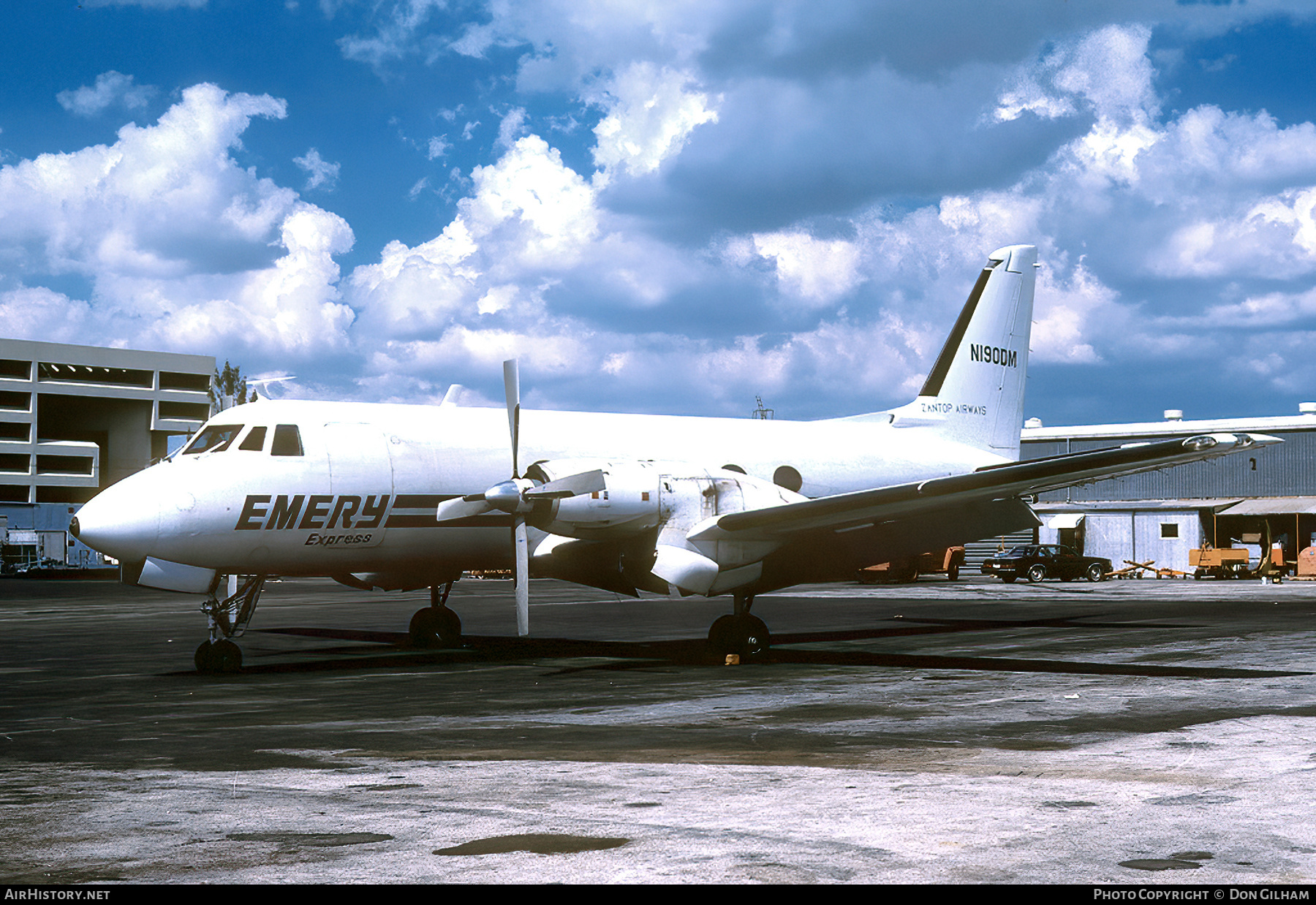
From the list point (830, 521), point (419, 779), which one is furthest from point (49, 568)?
point (419, 779)

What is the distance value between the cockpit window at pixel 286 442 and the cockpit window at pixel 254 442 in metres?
0.16

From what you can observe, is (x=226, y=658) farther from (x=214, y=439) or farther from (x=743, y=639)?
(x=743, y=639)

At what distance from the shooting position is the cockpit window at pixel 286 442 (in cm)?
1789

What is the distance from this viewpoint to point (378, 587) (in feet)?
67.7

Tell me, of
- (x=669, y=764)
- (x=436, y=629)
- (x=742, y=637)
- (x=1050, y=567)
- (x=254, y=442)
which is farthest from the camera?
(x=1050, y=567)

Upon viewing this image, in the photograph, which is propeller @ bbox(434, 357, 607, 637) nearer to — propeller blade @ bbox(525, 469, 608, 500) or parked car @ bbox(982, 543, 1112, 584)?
propeller blade @ bbox(525, 469, 608, 500)

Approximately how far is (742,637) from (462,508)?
4.73m

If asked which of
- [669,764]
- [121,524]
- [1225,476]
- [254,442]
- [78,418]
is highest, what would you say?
[78,418]

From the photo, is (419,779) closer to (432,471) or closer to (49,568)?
(432,471)

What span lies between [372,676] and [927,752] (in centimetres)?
943

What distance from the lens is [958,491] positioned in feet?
55.0

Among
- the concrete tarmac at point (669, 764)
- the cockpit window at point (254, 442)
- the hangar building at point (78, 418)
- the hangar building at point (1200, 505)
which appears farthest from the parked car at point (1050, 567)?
the hangar building at point (78, 418)

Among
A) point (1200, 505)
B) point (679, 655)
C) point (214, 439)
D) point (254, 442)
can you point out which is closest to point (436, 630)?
point (679, 655)

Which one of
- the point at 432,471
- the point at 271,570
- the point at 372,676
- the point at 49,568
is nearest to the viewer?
the point at 372,676
